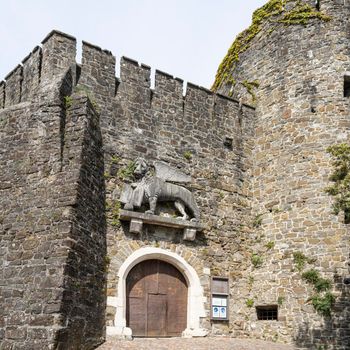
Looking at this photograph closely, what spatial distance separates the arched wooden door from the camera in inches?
478

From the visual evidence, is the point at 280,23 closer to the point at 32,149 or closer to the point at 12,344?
the point at 32,149

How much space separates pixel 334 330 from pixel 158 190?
4657 mm

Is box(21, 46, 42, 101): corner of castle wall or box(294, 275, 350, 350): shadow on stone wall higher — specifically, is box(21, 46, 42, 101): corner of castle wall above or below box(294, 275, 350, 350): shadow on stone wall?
above

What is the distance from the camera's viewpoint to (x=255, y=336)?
13.2 meters

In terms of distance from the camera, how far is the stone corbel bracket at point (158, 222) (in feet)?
40.0

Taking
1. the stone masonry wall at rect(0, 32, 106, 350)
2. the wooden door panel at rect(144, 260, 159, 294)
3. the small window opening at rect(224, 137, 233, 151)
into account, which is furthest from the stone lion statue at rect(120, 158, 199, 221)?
the small window opening at rect(224, 137, 233, 151)

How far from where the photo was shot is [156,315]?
12.4 metres

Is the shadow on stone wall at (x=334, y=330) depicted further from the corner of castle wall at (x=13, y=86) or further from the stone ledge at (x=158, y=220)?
the corner of castle wall at (x=13, y=86)

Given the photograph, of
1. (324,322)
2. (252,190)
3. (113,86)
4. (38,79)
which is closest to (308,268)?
(324,322)

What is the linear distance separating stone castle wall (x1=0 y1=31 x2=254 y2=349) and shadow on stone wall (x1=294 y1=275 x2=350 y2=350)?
1659 millimetres

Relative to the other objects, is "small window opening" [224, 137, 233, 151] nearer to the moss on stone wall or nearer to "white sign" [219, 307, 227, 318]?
the moss on stone wall

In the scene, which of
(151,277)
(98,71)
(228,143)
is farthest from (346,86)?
(151,277)

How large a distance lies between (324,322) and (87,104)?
6.60 m

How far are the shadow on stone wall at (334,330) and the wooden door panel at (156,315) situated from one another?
2.83 meters
